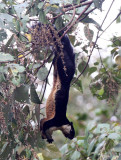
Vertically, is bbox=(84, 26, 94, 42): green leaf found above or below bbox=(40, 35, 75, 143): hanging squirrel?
above

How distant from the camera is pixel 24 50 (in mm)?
1700

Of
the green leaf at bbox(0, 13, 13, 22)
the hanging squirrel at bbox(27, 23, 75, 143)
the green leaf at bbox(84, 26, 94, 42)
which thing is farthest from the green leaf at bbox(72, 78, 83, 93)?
the green leaf at bbox(0, 13, 13, 22)

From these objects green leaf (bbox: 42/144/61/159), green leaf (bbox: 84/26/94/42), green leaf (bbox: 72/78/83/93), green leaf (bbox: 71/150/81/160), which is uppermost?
green leaf (bbox: 84/26/94/42)

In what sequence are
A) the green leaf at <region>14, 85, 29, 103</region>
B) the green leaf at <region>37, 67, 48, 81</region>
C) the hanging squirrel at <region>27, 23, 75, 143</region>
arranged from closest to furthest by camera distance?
the green leaf at <region>14, 85, 29, 103</region>
the green leaf at <region>37, 67, 48, 81</region>
the hanging squirrel at <region>27, 23, 75, 143</region>

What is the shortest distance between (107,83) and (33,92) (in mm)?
881

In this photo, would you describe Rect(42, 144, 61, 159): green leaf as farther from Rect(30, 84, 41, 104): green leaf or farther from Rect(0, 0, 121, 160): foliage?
Rect(30, 84, 41, 104): green leaf

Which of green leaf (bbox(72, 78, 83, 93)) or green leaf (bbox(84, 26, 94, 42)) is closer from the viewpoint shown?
green leaf (bbox(84, 26, 94, 42))

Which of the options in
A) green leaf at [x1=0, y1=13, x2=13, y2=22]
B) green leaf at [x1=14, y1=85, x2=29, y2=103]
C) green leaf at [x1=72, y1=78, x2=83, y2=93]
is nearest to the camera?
green leaf at [x1=0, y1=13, x2=13, y2=22]

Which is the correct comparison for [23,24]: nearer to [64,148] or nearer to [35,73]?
[35,73]

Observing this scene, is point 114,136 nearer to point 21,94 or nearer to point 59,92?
point 59,92

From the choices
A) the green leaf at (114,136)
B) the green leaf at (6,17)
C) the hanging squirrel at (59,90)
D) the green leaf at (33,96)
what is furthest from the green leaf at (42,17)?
the green leaf at (114,136)

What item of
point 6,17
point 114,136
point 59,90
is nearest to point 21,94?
point 6,17

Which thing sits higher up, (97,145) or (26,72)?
(26,72)

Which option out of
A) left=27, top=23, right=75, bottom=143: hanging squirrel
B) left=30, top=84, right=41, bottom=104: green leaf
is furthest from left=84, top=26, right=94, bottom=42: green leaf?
left=30, top=84, right=41, bottom=104: green leaf
